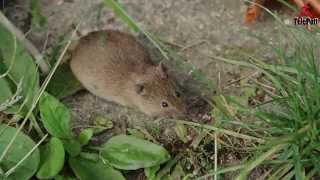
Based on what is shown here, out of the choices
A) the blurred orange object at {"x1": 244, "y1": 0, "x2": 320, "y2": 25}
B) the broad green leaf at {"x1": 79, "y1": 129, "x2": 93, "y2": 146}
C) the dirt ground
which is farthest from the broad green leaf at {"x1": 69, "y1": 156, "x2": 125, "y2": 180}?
the blurred orange object at {"x1": 244, "y1": 0, "x2": 320, "y2": 25}

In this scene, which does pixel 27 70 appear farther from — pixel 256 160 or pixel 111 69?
pixel 256 160

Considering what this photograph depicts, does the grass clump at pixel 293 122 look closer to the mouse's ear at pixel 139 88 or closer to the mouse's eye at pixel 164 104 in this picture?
the mouse's eye at pixel 164 104

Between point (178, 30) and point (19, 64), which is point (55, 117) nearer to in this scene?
point (19, 64)

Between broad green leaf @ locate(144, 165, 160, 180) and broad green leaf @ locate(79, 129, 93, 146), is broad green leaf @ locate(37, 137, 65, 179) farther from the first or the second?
broad green leaf @ locate(144, 165, 160, 180)

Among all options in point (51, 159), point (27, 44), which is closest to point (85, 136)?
point (51, 159)

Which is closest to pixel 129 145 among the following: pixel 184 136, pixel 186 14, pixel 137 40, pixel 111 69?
pixel 184 136

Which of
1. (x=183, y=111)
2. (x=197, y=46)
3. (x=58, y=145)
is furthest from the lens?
(x=197, y=46)
